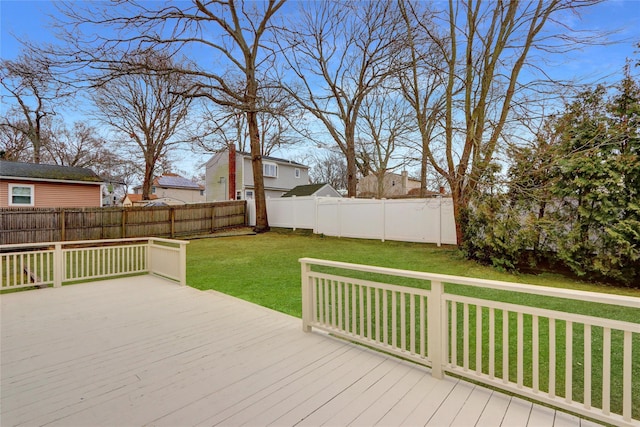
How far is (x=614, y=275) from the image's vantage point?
5254 mm

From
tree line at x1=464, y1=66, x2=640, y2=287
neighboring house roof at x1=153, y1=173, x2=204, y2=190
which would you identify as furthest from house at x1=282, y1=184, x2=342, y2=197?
tree line at x1=464, y1=66, x2=640, y2=287

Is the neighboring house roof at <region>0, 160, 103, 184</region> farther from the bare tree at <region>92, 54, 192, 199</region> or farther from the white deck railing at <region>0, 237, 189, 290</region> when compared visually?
the white deck railing at <region>0, 237, 189, 290</region>

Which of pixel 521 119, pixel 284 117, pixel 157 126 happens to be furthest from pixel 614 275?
pixel 157 126

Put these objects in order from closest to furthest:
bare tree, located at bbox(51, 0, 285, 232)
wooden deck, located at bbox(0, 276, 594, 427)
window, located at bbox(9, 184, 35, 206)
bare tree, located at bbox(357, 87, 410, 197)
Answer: wooden deck, located at bbox(0, 276, 594, 427) < bare tree, located at bbox(51, 0, 285, 232) < window, located at bbox(9, 184, 35, 206) < bare tree, located at bbox(357, 87, 410, 197)

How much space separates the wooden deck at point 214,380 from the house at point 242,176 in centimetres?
1845

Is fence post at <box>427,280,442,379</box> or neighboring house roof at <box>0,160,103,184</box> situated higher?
neighboring house roof at <box>0,160,103,184</box>

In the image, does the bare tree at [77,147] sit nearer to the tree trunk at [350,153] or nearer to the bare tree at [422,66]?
the tree trunk at [350,153]

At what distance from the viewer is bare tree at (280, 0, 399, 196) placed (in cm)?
1147

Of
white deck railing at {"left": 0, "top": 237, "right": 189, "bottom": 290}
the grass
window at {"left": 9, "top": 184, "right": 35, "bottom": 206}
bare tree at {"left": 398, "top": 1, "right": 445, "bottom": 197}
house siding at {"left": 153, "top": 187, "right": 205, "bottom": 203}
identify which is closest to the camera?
the grass

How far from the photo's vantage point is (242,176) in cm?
2203

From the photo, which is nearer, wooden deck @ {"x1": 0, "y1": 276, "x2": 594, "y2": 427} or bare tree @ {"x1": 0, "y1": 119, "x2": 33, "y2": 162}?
wooden deck @ {"x1": 0, "y1": 276, "x2": 594, "y2": 427}

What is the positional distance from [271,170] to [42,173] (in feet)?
42.9

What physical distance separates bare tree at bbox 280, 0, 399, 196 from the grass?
5807mm

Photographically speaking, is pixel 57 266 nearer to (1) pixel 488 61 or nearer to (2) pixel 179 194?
(1) pixel 488 61
